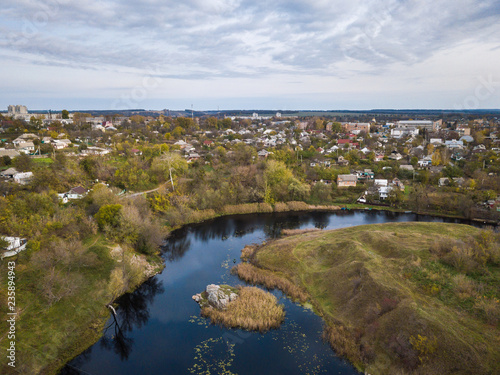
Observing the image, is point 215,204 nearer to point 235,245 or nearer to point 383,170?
point 235,245

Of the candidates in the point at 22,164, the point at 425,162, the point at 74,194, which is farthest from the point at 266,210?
the point at 425,162

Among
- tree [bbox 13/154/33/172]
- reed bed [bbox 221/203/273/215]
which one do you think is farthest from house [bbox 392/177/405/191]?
tree [bbox 13/154/33/172]

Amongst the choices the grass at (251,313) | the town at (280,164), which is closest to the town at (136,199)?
the town at (280,164)

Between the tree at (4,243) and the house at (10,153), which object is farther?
the house at (10,153)

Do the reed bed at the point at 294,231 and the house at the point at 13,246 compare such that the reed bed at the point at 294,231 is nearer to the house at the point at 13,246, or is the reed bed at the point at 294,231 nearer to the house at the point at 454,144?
the house at the point at 13,246

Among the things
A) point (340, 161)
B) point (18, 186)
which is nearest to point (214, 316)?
point (18, 186)

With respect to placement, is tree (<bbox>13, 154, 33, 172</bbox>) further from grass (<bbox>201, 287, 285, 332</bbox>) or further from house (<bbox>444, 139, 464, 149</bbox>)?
house (<bbox>444, 139, 464, 149</bbox>)

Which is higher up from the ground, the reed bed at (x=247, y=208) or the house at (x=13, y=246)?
the house at (x=13, y=246)
